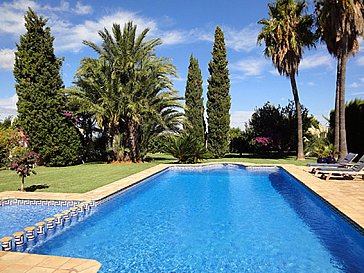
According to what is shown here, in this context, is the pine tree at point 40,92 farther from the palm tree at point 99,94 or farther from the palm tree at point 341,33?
the palm tree at point 341,33

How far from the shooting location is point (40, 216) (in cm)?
654

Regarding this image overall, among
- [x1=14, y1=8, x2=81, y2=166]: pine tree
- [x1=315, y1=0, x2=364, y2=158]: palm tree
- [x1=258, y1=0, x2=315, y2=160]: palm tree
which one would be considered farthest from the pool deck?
[x1=258, y1=0, x2=315, y2=160]: palm tree

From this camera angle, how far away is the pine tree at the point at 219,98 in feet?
69.8

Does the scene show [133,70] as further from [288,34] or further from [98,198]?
[98,198]

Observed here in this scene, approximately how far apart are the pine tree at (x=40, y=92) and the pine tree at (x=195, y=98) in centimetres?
1072

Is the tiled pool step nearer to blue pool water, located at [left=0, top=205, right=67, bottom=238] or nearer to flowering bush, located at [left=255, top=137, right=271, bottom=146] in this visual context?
blue pool water, located at [left=0, top=205, right=67, bottom=238]

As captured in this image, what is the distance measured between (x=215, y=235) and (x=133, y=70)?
12.9 metres

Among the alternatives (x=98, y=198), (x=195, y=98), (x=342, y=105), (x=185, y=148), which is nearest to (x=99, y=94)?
(x=185, y=148)

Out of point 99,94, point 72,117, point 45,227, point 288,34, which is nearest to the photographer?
point 45,227

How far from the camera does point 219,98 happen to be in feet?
70.1

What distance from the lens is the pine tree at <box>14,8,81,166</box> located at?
1477 cm

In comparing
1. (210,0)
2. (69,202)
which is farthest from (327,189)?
(210,0)

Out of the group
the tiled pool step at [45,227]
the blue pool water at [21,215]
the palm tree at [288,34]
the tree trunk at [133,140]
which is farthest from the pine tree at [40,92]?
the palm tree at [288,34]

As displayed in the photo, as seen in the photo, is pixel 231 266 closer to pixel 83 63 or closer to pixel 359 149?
pixel 83 63
